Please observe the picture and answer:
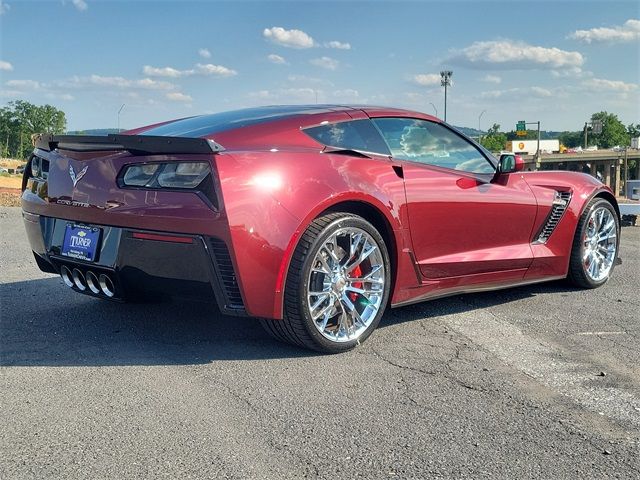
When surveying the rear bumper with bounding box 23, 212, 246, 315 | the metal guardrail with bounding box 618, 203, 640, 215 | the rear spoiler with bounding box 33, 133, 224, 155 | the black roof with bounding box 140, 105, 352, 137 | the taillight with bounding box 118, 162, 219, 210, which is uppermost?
the black roof with bounding box 140, 105, 352, 137

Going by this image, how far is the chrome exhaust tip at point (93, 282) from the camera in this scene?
3.51m

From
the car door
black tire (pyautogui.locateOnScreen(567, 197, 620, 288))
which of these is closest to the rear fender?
the car door

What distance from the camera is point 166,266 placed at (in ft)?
10.5

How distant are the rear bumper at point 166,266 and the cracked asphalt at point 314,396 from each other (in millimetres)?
351

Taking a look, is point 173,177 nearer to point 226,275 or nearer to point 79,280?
point 226,275

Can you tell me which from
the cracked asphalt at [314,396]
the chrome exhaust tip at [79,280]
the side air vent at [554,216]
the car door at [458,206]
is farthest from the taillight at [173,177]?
the side air vent at [554,216]

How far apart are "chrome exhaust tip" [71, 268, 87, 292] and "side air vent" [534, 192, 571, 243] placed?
3.18 metres

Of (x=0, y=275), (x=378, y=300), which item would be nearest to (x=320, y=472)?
(x=378, y=300)

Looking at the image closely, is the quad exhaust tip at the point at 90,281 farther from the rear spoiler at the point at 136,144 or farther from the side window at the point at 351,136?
the side window at the point at 351,136

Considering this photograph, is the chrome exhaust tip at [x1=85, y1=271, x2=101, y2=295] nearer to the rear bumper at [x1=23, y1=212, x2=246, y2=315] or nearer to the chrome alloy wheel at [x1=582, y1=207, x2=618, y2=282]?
the rear bumper at [x1=23, y1=212, x2=246, y2=315]

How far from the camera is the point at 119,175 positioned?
10.9 feet

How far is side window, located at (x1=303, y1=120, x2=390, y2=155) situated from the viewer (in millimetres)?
3666

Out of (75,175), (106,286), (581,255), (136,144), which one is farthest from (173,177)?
(581,255)

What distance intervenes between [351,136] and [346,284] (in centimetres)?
90
